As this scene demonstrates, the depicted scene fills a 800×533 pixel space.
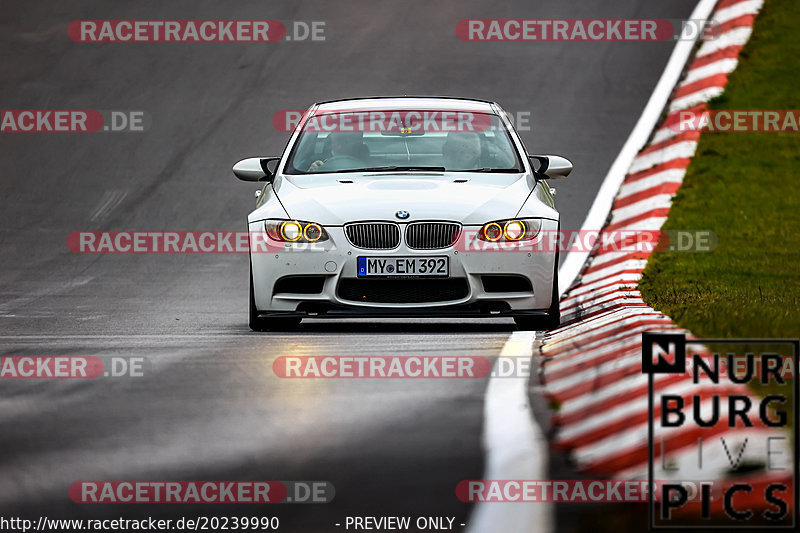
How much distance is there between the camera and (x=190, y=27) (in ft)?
88.7

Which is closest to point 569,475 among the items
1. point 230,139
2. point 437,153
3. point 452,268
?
point 452,268

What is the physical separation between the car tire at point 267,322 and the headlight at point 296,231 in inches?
12.2

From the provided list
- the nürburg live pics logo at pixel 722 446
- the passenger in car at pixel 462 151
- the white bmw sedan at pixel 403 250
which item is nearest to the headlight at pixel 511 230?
the white bmw sedan at pixel 403 250

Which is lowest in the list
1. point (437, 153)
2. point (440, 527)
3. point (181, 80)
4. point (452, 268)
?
point (440, 527)

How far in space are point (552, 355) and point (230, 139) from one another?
12.6 metres

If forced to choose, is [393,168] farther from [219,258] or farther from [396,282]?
→ [219,258]

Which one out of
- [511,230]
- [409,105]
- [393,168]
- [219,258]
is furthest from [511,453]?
[219,258]

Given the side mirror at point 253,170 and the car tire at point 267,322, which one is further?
the side mirror at point 253,170

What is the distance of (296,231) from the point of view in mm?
10273

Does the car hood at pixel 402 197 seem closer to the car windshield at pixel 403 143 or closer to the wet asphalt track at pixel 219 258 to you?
the car windshield at pixel 403 143

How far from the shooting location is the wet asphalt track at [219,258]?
5941 millimetres

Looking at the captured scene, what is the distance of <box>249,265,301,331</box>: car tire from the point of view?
1046 cm

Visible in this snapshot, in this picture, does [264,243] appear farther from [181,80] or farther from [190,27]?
[190,27]

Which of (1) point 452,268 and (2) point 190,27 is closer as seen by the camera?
(1) point 452,268
